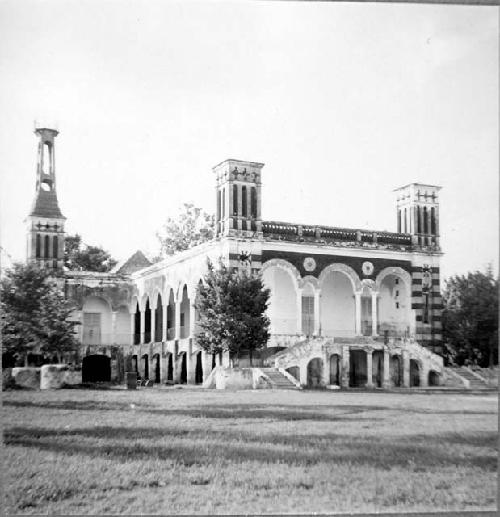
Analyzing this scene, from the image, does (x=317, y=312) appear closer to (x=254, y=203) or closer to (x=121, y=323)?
(x=254, y=203)

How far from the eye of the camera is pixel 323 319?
3122cm

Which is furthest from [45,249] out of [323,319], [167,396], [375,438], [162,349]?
[323,319]

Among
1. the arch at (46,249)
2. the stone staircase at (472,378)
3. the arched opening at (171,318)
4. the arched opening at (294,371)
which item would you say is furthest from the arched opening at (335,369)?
the arch at (46,249)

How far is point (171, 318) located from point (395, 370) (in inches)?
Answer: 345

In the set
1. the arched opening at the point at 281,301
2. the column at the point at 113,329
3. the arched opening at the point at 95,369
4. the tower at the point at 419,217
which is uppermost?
the tower at the point at 419,217

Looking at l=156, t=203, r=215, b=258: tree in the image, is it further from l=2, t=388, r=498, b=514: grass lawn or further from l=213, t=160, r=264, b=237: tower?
l=2, t=388, r=498, b=514: grass lawn

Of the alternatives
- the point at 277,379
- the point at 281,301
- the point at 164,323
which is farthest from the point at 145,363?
the point at 277,379

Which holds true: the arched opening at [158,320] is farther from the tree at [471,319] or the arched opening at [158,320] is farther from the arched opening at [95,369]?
the tree at [471,319]

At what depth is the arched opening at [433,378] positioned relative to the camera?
96.3 feet

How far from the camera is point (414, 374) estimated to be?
30.0m

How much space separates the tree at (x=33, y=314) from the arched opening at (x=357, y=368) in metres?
12.6

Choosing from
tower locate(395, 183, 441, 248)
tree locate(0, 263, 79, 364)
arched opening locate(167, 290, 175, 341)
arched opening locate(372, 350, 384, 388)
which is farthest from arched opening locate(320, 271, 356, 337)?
tree locate(0, 263, 79, 364)

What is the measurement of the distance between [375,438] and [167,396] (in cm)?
610

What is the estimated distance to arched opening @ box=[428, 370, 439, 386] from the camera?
1156 inches
